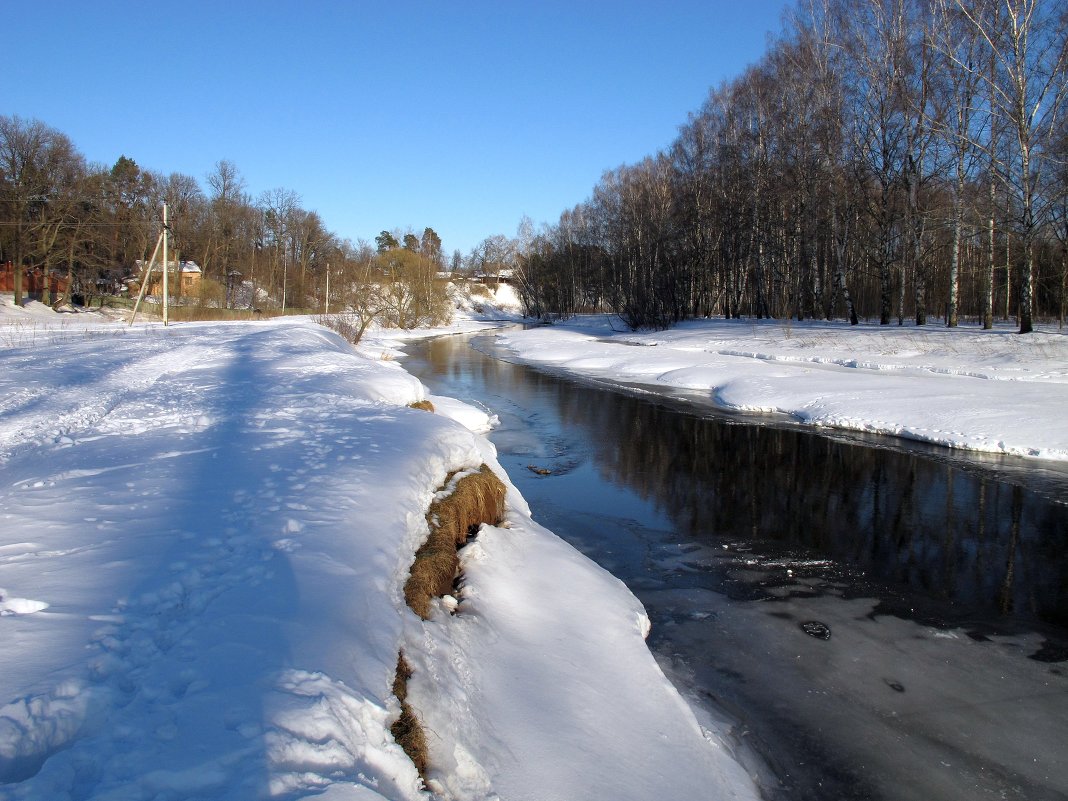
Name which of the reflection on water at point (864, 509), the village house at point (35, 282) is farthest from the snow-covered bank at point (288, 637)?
the village house at point (35, 282)

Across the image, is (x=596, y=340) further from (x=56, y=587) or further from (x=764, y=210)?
(x=56, y=587)

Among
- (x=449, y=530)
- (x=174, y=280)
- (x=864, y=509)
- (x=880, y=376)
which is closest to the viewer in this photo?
(x=449, y=530)

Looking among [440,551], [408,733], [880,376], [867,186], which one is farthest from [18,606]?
[867,186]

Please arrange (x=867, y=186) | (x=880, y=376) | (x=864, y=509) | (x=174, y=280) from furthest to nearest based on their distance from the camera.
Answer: (x=174, y=280), (x=867, y=186), (x=880, y=376), (x=864, y=509)

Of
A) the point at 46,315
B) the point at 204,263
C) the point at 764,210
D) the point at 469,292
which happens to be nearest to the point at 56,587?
the point at 764,210

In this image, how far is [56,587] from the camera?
3242mm

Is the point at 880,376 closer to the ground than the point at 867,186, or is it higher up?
closer to the ground

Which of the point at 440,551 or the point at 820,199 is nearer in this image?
the point at 440,551

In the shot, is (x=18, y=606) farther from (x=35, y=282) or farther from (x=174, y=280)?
(x=174, y=280)

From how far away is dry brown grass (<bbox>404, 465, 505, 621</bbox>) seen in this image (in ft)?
14.4

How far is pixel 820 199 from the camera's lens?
2892 centimetres

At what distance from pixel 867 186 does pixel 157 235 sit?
163 feet

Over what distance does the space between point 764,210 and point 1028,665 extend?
31.6 m

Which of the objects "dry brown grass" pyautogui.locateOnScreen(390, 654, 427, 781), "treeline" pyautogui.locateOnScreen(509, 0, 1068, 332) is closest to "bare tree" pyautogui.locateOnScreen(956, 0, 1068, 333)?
"treeline" pyautogui.locateOnScreen(509, 0, 1068, 332)
